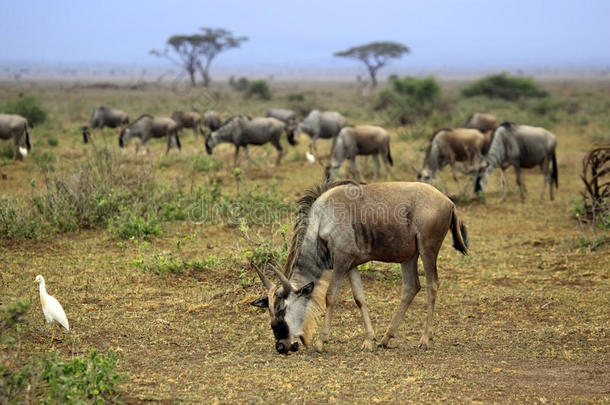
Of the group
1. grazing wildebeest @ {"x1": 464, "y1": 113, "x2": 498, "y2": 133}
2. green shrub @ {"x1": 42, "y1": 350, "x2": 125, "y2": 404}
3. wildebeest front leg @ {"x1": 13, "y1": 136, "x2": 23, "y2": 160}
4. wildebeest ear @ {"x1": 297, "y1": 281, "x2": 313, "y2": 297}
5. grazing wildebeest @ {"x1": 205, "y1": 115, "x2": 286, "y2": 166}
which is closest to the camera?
green shrub @ {"x1": 42, "y1": 350, "x2": 125, "y2": 404}

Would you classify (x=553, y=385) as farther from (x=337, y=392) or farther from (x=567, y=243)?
(x=567, y=243)

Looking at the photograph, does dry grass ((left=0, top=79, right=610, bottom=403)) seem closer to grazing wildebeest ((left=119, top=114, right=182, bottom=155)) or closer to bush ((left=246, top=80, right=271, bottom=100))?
grazing wildebeest ((left=119, top=114, right=182, bottom=155))

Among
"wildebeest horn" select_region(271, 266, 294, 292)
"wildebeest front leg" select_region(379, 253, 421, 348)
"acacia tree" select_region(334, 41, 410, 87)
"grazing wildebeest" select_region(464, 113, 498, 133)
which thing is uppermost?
"acacia tree" select_region(334, 41, 410, 87)

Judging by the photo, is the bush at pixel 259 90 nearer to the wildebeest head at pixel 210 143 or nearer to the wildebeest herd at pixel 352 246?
the wildebeest head at pixel 210 143

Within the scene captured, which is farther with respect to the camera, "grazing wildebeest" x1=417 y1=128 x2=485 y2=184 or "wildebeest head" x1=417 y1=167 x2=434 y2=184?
"grazing wildebeest" x1=417 y1=128 x2=485 y2=184

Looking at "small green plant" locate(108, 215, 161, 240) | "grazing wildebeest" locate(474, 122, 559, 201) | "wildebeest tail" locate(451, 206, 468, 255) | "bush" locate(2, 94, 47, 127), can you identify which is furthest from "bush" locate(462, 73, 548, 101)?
"wildebeest tail" locate(451, 206, 468, 255)

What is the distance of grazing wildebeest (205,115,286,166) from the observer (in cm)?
1759

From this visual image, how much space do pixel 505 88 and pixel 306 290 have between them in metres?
42.0

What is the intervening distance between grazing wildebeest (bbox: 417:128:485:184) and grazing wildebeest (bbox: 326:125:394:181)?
→ 1533 millimetres

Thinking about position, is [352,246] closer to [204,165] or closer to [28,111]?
[204,165]

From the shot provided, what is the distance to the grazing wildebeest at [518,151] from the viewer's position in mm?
13992

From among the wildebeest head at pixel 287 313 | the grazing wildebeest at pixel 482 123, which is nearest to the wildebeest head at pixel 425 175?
the grazing wildebeest at pixel 482 123

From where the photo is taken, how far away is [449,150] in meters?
14.6

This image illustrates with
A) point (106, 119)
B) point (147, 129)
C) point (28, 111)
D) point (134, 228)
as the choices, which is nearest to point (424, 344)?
point (134, 228)
